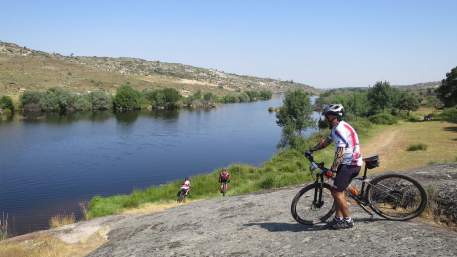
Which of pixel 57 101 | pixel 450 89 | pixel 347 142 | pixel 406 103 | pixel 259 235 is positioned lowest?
pixel 259 235

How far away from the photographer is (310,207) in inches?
402

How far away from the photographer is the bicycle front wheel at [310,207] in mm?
10070

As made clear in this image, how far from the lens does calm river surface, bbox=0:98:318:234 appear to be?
40.2m

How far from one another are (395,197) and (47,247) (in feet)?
36.0

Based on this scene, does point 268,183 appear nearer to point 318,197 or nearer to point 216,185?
point 216,185

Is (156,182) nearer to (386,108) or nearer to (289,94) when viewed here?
(289,94)

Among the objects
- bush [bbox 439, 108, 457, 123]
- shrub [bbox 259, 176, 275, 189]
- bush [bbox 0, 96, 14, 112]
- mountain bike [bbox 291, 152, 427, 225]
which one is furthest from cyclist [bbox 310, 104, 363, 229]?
bush [bbox 0, 96, 14, 112]

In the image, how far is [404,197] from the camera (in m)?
9.75

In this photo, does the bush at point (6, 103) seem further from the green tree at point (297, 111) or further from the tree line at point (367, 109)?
the green tree at point (297, 111)

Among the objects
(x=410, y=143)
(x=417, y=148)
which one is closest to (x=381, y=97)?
(x=410, y=143)

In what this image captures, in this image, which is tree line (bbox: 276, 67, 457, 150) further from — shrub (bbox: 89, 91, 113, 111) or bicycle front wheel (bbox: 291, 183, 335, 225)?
shrub (bbox: 89, 91, 113, 111)

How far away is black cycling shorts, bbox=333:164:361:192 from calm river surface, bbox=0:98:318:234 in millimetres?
28252

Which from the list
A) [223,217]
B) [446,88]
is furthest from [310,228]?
[446,88]

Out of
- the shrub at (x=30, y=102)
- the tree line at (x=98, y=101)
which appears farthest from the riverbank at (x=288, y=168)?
the shrub at (x=30, y=102)
